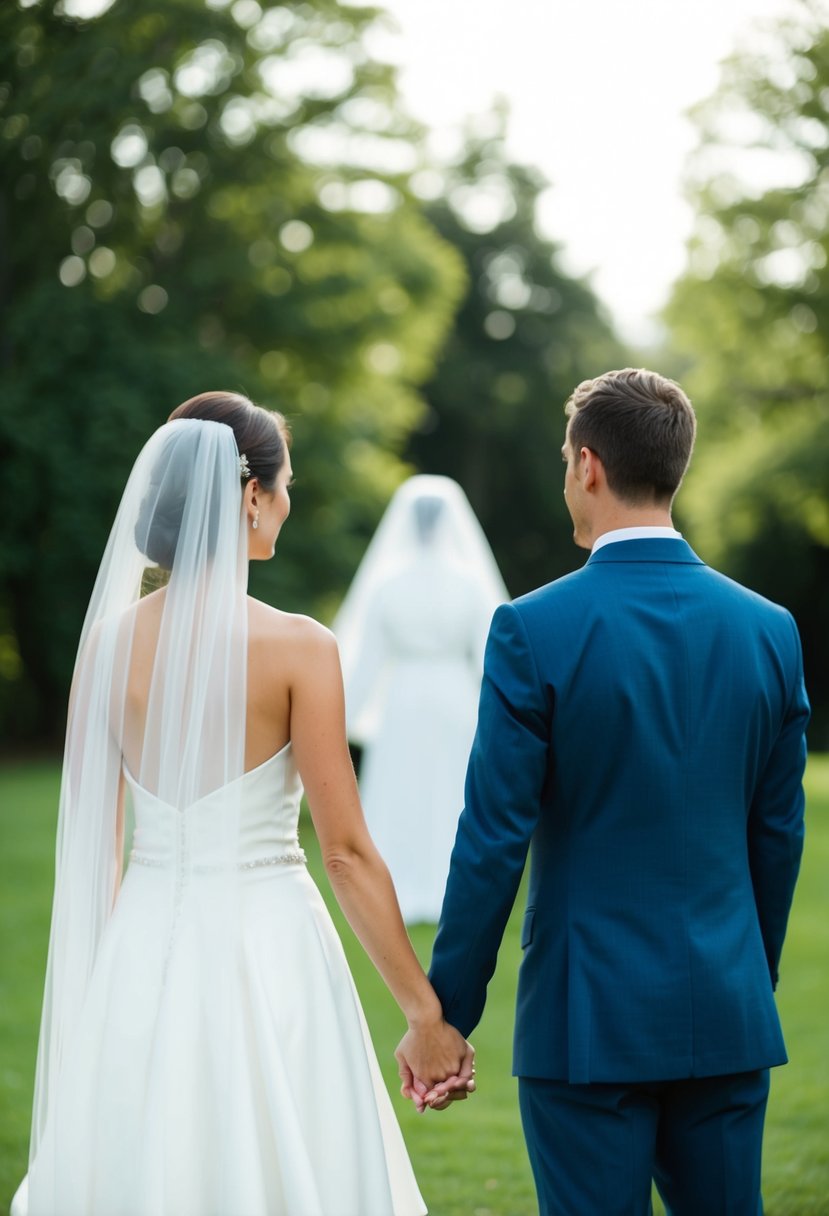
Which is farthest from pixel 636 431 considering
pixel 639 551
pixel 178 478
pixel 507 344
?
pixel 507 344

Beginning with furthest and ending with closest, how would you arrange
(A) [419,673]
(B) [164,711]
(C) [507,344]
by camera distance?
(C) [507,344]
(A) [419,673]
(B) [164,711]

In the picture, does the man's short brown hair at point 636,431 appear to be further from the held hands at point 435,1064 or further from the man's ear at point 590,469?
the held hands at point 435,1064

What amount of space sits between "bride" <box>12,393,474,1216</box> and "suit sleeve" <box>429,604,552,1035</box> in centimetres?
20

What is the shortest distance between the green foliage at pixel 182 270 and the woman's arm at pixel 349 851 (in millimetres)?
19004

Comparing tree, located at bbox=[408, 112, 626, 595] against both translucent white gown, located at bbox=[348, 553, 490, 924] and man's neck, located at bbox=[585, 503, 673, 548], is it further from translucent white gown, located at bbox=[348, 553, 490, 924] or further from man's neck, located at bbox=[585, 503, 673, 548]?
man's neck, located at bbox=[585, 503, 673, 548]

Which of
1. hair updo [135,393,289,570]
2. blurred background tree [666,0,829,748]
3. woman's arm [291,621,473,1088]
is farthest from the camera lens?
blurred background tree [666,0,829,748]

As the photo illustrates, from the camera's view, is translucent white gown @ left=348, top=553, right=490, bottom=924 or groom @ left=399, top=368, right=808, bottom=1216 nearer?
groom @ left=399, top=368, right=808, bottom=1216

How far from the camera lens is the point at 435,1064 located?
3234mm

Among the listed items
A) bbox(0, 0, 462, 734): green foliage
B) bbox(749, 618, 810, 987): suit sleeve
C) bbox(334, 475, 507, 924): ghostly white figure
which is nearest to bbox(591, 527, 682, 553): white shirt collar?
bbox(749, 618, 810, 987): suit sleeve

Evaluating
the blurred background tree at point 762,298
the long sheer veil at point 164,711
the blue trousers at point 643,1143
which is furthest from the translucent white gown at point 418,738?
the blurred background tree at point 762,298

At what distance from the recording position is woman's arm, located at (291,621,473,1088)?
3.15 m

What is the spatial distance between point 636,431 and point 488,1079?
4.25 metres

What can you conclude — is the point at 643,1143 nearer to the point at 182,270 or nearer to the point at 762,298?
the point at 182,270

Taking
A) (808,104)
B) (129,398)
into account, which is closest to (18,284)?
(129,398)
